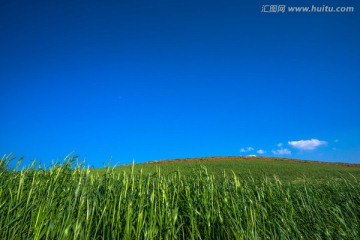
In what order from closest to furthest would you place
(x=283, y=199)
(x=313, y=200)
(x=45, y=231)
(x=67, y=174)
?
(x=45, y=231), (x=67, y=174), (x=283, y=199), (x=313, y=200)

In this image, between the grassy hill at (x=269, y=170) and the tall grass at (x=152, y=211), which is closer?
the tall grass at (x=152, y=211)

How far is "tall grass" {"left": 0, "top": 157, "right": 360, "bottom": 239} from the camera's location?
15.6 ft

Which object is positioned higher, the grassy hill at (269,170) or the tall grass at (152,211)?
the grassy hill at (269,170)

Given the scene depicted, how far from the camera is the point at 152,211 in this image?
16.3ft

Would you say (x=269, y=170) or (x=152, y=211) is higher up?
(x=269, y=170)

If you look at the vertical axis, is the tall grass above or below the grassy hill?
below

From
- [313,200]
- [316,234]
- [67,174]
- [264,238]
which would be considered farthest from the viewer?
[313,200]

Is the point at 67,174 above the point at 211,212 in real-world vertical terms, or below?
above

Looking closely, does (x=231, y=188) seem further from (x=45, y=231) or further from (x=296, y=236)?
(x=45, y=231)

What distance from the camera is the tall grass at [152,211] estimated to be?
4770 millimetres

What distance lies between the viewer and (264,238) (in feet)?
17.6

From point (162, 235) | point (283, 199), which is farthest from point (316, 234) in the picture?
point (162, 235)

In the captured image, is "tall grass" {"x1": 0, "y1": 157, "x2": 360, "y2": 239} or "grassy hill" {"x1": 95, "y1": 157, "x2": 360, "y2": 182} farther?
"grassy hill" {"x1": 95, "y1": 157, "x2": 360, "y2": 182}

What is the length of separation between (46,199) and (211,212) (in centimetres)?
328
